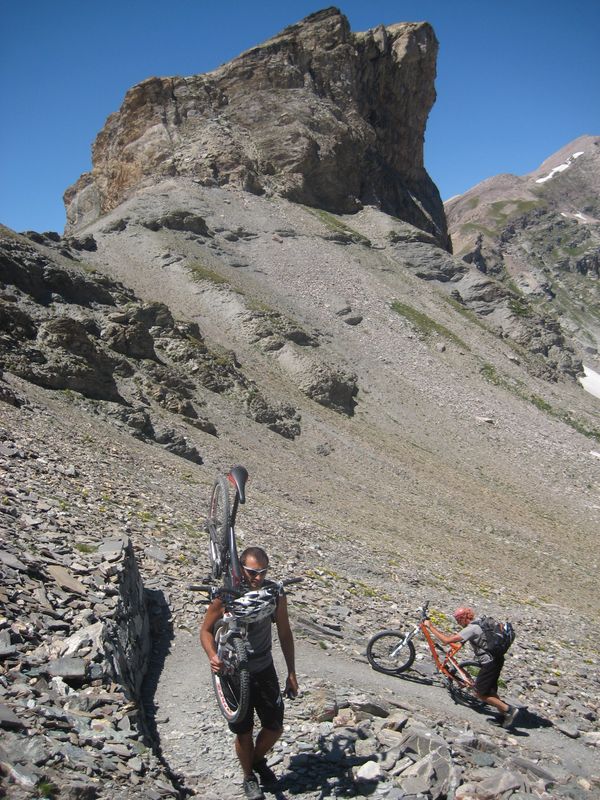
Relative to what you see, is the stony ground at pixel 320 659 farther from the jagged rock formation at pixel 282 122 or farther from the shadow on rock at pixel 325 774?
the jagged rock formation at pixel 282 122

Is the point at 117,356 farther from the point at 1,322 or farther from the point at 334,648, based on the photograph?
the point at 334,648

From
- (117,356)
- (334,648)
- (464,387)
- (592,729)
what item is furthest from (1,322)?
(464,387)

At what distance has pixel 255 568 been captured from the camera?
6.13 m

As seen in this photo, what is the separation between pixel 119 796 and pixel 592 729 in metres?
8.11

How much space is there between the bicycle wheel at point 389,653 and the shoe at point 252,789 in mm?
4658

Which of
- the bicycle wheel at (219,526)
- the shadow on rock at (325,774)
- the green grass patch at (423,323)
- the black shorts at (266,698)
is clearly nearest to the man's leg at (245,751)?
the black shorts at (266,698)

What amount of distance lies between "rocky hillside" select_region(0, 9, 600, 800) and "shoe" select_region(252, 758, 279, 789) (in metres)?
0.21

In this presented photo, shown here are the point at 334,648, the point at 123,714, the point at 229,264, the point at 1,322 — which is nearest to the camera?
the point at 123,714

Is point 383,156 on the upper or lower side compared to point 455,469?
upper

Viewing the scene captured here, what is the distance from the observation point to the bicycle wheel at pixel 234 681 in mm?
5746

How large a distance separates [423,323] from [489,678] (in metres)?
46.3

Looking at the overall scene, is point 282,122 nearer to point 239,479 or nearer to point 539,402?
point 539,402

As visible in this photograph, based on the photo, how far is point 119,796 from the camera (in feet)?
15.5

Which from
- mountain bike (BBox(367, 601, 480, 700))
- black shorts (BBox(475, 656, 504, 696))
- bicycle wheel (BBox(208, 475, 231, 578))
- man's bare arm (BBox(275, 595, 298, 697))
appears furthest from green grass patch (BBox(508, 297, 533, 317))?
man's bare arm (BBox(275, 595, 298, 697))
